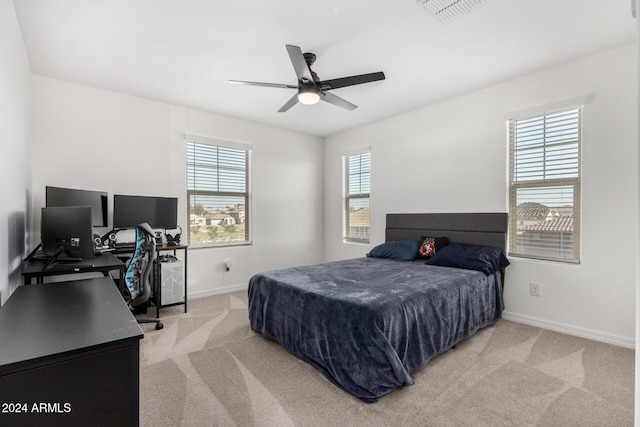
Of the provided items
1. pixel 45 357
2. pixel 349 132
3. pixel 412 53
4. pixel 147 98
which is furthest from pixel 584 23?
pixel 147 98

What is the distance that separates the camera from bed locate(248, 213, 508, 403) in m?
2.01

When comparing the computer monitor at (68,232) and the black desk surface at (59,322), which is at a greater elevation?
the computer monitor at (68,232)

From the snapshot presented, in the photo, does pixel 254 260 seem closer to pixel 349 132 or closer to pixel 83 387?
pixel 349 132

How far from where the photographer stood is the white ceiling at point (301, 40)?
224cm

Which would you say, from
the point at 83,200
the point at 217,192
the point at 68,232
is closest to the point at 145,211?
the point at 83,200

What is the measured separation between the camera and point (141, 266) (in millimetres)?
3066

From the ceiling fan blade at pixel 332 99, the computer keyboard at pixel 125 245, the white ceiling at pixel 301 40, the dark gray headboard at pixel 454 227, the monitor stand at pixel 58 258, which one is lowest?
the computer keyboard at pixel 125 245

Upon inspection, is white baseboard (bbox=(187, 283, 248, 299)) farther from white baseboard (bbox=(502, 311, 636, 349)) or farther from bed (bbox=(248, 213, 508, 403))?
white baseboard (bbox=(502, 311, 636, 349))

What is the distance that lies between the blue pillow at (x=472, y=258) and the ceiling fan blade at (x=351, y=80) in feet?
6.82

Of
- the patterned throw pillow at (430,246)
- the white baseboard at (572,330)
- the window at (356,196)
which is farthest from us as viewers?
the window at (356,196)

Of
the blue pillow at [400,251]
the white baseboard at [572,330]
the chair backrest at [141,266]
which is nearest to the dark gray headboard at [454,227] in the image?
the blue pillow at [400,251]

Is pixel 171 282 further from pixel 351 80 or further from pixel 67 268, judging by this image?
pixel 351 80

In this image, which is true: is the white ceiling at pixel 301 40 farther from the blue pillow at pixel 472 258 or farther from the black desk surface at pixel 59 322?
the black desk surface at pixel 59 322

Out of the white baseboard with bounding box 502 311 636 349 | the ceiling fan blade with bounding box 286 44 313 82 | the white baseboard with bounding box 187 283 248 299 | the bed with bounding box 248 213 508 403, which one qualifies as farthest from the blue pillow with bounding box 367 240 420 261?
the ceiling fan blade with bounding box 286 44 313 82
